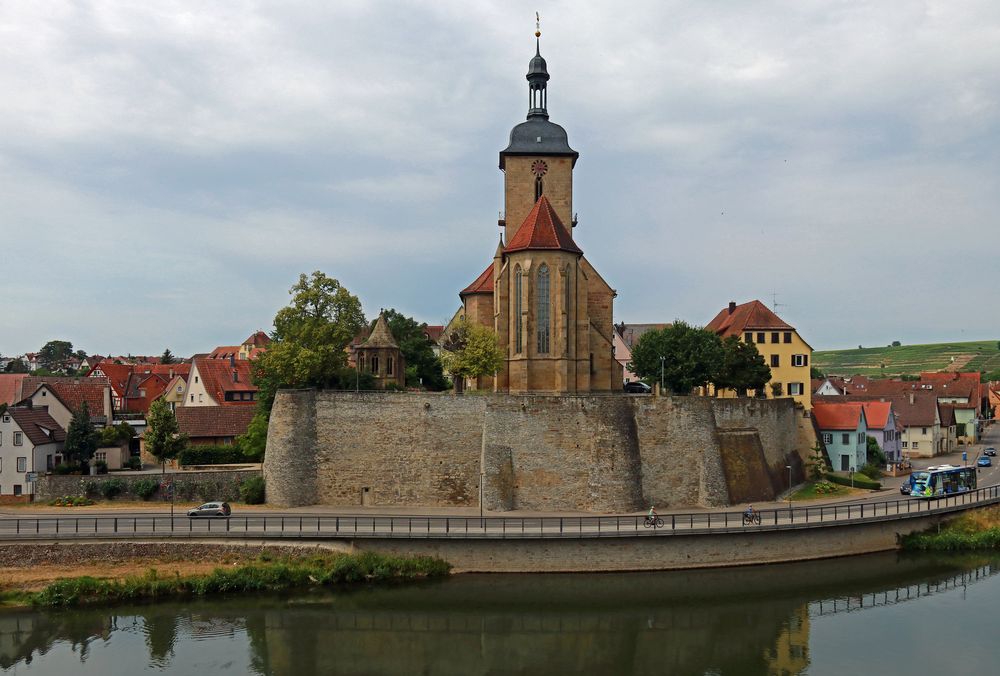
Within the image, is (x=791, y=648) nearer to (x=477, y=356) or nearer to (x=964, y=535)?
(x=964, y=535)

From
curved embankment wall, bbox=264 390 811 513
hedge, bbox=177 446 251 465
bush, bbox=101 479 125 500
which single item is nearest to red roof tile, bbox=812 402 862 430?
curved embankment wall, bbox=264 390 811 513

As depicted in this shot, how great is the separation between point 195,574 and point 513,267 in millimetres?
26458

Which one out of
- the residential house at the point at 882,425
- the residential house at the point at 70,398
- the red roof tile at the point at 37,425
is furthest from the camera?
the residential house at the point at 882,425

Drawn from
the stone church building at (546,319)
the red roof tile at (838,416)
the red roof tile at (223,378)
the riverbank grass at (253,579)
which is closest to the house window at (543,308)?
the stone church building at (546,319)

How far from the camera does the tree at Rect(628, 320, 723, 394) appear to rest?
181 ft

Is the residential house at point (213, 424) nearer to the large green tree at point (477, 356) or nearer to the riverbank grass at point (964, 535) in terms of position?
the large green tree at point (477, 356)

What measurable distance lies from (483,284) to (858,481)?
1132 inches

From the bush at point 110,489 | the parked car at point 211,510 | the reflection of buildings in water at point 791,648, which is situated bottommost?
the reflection of buildings in water at point 791,648

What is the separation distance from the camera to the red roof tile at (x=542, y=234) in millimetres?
50938

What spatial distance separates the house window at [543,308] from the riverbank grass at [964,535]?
882 inches

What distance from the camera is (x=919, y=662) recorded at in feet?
91.6

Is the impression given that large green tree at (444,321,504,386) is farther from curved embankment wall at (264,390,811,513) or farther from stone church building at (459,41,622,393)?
curved embankment wall at (264,390,811,513)

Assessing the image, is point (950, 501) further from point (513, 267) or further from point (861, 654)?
point (513, 267)

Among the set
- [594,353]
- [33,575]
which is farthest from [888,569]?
[33,575]
